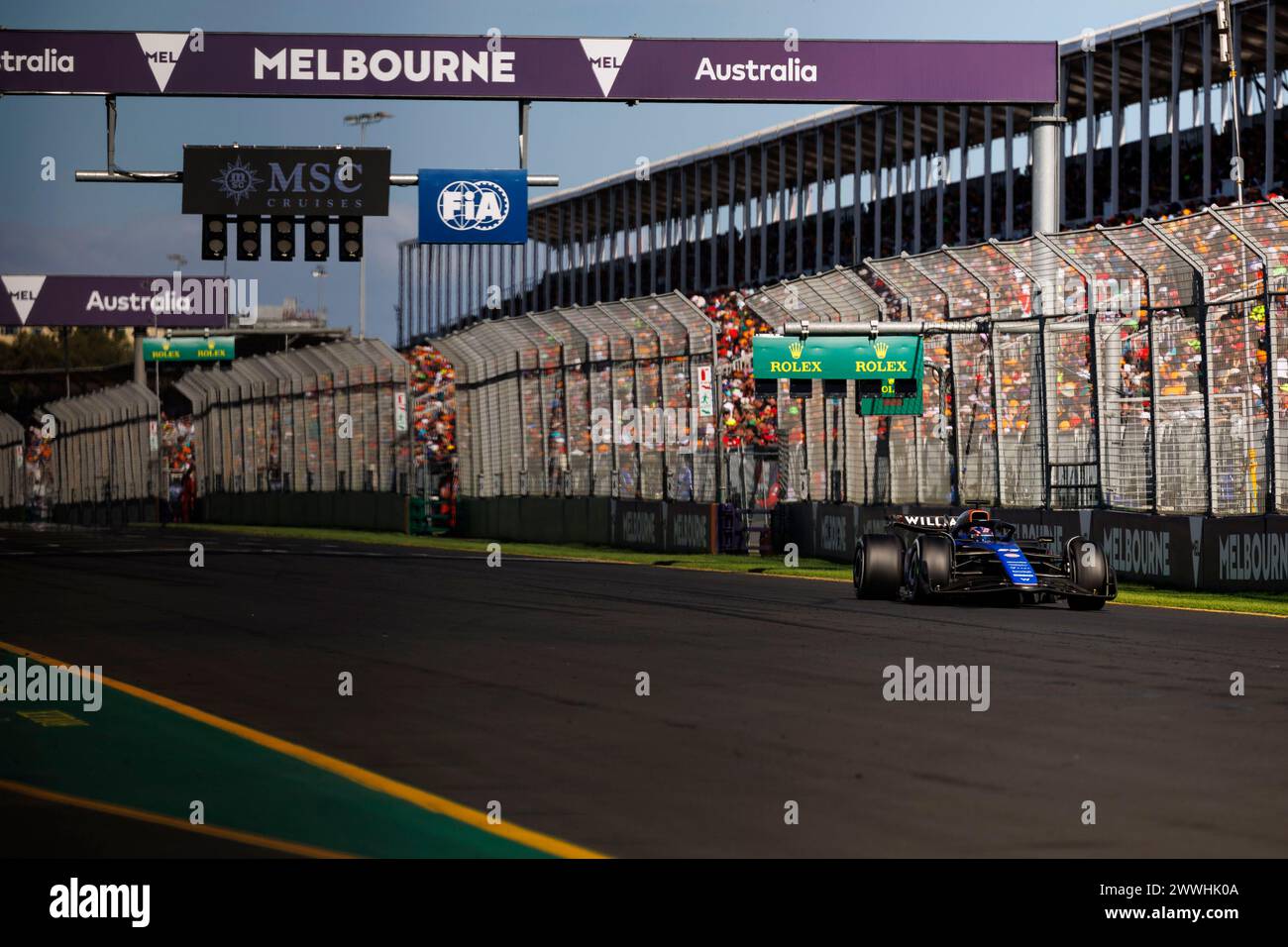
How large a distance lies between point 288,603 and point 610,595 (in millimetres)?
3204

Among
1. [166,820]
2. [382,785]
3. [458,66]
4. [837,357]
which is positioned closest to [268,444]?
[458,66]

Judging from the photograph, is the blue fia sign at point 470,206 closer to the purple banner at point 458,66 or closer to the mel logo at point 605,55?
the purple banner at point 458,66

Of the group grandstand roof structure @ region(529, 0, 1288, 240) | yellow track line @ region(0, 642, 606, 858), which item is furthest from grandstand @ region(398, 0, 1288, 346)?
yellow track line @ region(0, 642, 606, 858)

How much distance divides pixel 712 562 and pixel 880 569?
9.42 m

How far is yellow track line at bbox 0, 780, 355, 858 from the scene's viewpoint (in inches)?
237

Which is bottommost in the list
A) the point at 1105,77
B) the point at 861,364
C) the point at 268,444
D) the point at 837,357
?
the point at 268,444

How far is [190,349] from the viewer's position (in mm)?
69000

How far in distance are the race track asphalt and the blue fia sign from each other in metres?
8.91

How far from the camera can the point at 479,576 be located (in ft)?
74.1

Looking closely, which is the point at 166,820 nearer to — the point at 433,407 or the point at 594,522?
the point at 594,522

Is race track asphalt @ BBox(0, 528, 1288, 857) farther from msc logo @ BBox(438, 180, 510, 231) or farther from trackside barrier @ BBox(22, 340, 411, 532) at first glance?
trackside barrier @ BBox(22, 340, 411, 532)

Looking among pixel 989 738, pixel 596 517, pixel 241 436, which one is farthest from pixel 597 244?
pixel 989 738
